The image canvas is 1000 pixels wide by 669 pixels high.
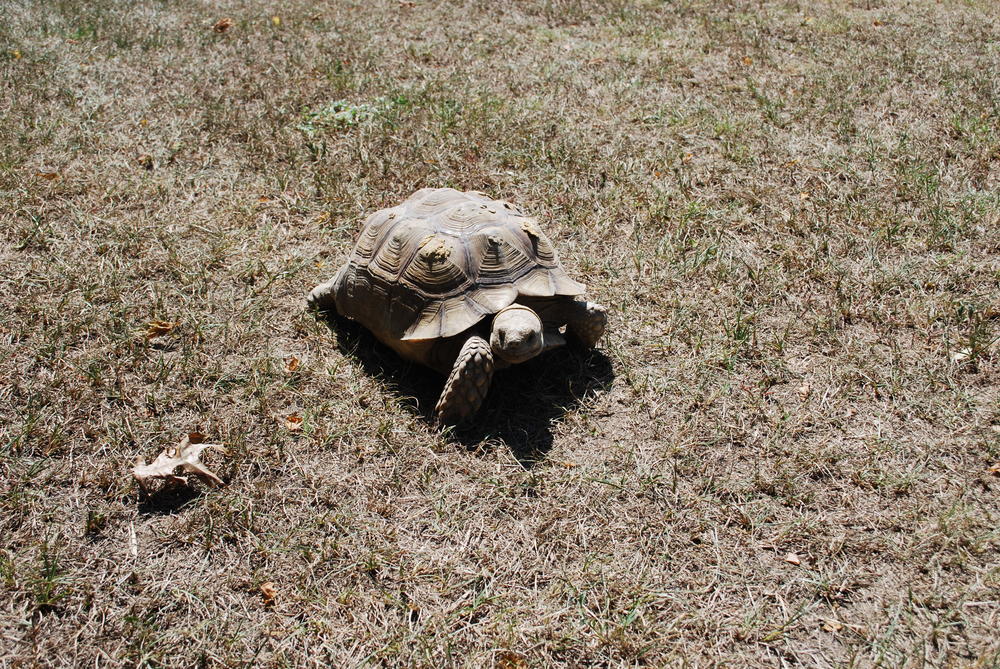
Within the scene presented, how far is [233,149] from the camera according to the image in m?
5.14

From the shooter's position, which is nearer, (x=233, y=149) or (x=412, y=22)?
(x=233, y=149)

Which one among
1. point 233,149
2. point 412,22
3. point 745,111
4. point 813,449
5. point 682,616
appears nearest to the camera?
point 682,616

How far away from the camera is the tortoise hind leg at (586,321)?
3396 mm

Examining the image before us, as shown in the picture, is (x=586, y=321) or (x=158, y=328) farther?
(x=158, y=328)

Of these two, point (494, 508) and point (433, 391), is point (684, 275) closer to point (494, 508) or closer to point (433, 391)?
point (433, 391)

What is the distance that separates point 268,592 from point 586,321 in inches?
69.2

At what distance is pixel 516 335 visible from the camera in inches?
117

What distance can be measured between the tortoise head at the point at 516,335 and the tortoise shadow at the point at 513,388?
1.01 feet

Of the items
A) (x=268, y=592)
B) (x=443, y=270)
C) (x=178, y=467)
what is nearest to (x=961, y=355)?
(x=443, y=270)

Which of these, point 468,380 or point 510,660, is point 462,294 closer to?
point 468,380

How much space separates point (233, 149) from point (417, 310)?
2705mm

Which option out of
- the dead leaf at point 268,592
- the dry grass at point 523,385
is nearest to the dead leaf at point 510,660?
the dry grass at point 523,385

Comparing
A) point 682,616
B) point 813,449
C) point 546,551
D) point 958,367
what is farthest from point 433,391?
point 958,367

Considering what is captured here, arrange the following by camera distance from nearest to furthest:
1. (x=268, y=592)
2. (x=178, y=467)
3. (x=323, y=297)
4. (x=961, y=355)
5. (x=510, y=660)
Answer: (x=510, y=660) → (x=268, y=592) → (x=178, y=467) → (x=961, y=355) → (x=323, y=297)
